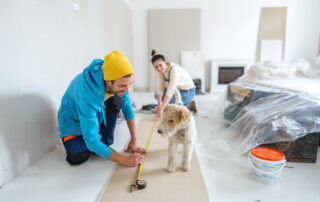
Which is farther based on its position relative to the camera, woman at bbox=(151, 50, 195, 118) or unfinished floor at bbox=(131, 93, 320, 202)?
woman at bbox=(151, 50, 195, 118)

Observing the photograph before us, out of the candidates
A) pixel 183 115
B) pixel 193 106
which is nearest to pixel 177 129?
pixel 183 115

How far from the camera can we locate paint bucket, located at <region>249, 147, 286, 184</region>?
121 cm

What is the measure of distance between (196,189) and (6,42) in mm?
1534

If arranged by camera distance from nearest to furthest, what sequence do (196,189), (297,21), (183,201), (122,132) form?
(183,201) → (196,189) → (122,132) → (297,21)

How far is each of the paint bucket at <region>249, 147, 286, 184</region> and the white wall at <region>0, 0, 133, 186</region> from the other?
1.51m

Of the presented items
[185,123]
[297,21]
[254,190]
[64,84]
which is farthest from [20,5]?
[297,21]

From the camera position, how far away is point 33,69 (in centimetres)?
140

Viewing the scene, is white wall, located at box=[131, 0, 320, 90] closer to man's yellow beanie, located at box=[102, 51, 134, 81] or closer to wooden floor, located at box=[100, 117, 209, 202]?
wooden floor, located at box=[100, 117, 209, 202]

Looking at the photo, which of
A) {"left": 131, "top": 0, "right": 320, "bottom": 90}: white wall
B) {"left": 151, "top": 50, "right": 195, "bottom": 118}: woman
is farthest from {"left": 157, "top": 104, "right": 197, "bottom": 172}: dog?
{"left": 131, "top": 0, "right": 320, "bottom": 90}: white wall

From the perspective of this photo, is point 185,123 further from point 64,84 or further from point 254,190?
point 64,84

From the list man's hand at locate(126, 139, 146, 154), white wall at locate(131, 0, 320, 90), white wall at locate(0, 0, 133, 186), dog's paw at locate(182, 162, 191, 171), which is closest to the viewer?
white wall at locate(0, 0, 133, 186)

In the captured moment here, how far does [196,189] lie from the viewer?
3.92 ft

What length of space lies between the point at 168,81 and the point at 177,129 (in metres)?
1.27

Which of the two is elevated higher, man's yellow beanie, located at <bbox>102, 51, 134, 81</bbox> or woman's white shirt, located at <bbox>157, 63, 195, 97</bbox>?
man's yellow beanie, located at <bbox>102, 51, 134, 81</bbox>
